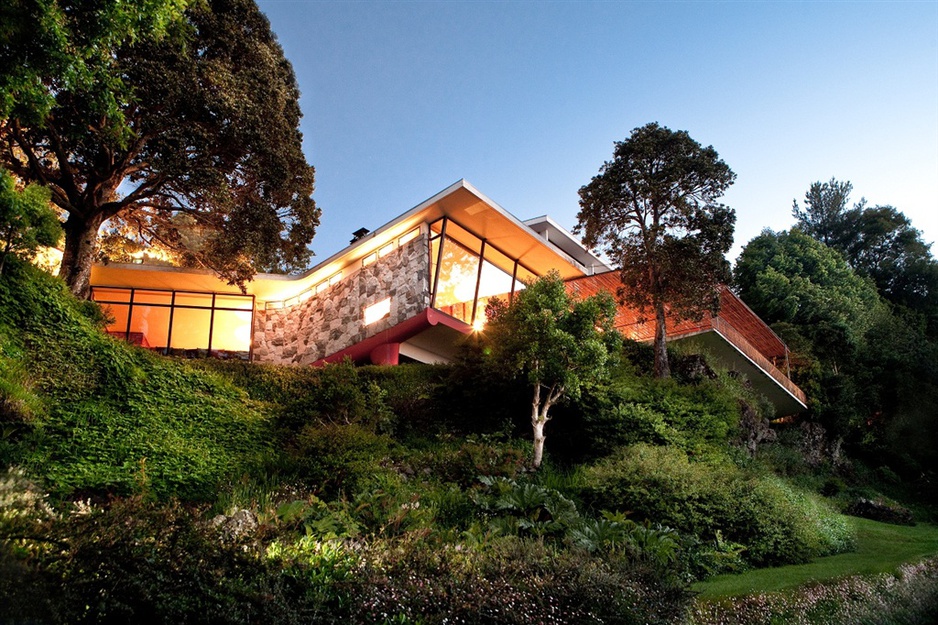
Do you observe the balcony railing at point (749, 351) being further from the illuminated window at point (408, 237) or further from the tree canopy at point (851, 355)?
the illuminated window at point (408, 237)

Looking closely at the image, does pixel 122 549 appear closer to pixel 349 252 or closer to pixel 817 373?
pixel 349 252

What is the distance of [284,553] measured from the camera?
582 centimetres

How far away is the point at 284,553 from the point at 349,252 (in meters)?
→ 15.0

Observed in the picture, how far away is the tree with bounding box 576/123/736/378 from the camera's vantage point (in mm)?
17828

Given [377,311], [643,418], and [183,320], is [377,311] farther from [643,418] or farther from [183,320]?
[643,418]

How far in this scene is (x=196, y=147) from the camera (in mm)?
14438

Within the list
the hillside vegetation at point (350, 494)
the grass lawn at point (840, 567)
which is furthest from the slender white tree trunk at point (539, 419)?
the grass lawn at point (840, 567)

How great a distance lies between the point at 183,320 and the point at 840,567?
68.3 feet

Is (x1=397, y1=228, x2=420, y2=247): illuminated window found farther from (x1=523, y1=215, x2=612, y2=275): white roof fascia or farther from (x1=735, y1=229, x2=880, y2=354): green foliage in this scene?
(x1=735, y1=229, x2=880, y2=354): green foliage

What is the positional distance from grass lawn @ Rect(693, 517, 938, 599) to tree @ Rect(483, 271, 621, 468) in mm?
5032

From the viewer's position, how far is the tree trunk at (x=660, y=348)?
17.4m

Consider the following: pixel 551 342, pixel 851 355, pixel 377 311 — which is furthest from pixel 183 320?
pixel 851 355

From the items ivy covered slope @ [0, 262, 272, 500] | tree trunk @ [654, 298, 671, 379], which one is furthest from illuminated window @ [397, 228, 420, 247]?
ivy covered slope @ [0, 262, 272, 500]

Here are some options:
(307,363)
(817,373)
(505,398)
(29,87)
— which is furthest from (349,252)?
(817,373)
